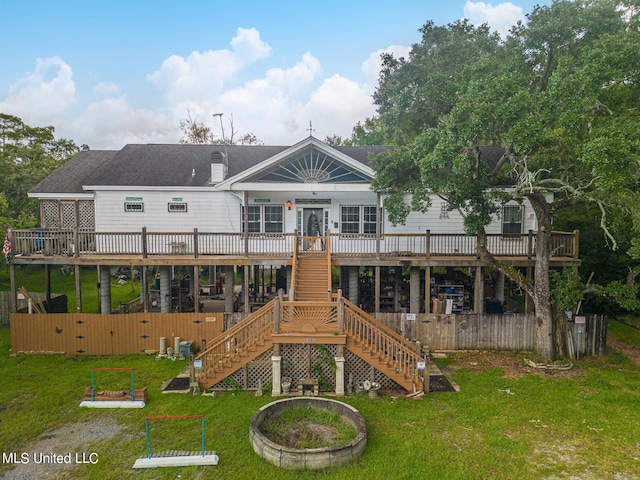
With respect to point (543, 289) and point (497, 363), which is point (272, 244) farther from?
point (543, 289)

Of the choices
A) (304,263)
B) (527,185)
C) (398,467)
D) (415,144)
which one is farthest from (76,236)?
(527,185)

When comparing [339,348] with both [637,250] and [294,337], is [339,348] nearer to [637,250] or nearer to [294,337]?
[294,337]

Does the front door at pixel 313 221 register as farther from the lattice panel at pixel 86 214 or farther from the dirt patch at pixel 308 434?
the dirt patch at pixel 308 434

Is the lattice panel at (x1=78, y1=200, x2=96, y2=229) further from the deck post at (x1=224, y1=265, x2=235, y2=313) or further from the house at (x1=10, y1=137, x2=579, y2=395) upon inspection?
the deck post at (x1=224, y1=265, x2=235, y2=313)

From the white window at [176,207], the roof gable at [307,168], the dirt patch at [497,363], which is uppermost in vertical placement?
the roof gable at [307,168]

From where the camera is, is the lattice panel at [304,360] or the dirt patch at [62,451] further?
the lattice panel at [304,360]

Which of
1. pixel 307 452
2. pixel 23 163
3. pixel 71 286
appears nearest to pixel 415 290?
pixel 307 452

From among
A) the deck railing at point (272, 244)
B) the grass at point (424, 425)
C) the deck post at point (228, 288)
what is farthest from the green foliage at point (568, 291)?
the deck post at point (228, 288)
